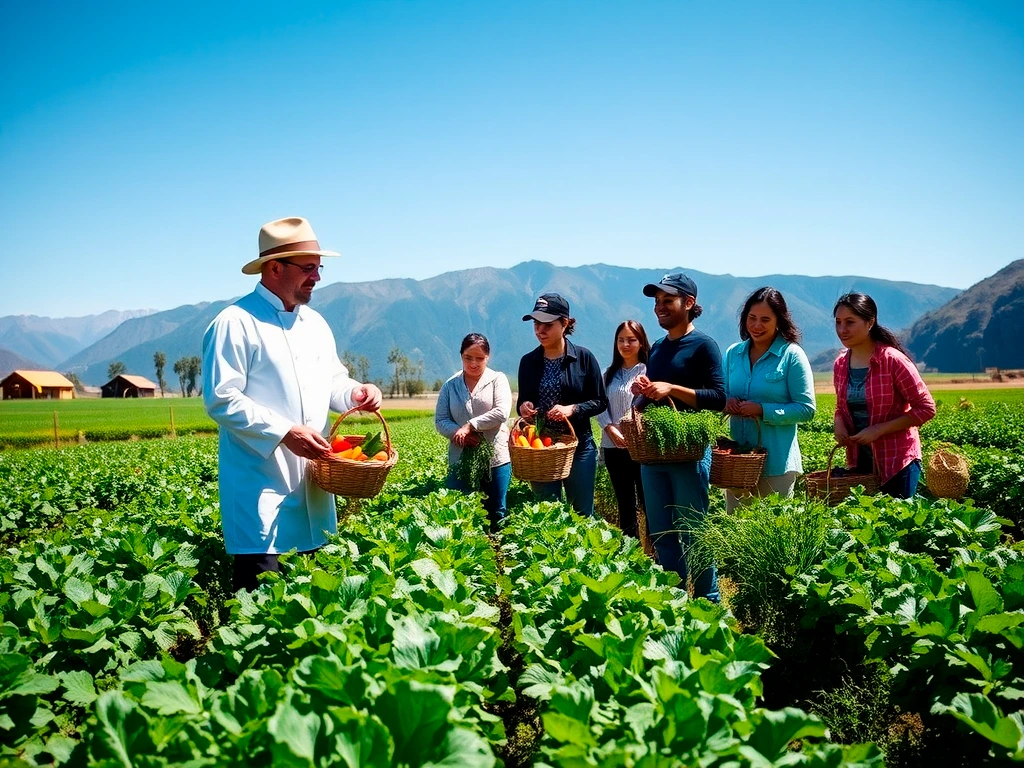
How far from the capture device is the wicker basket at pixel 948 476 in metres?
6.64

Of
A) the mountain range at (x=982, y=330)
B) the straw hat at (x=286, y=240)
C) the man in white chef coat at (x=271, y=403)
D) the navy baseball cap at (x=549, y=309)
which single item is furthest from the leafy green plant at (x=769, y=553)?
the mountain range at (x=982, y=330)

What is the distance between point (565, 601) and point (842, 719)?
4.81 feet

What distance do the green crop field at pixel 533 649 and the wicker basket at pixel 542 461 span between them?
277 millimetres

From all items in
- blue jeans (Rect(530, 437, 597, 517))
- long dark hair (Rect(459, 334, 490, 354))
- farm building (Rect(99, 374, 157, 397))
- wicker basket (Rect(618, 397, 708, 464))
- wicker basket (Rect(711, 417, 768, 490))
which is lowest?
farm building (Rect(99, 374, 157, 397))

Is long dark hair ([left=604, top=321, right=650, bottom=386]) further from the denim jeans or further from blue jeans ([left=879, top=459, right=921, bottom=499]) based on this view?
blue jeans ([left=879, top=459, right=921, bottom=499])

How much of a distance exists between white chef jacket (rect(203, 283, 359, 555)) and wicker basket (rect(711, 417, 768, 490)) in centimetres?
269

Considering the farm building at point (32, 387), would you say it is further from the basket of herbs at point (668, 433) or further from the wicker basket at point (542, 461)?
the basket of herbs at point (668, 433)

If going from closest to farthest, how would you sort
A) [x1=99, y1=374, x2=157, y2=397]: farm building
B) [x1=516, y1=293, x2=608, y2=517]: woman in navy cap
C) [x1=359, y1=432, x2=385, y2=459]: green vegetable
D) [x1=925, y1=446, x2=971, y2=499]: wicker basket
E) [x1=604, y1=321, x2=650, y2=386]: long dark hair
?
[x1=359, y1=432, x2=385, y2=459]: green vegetable → [x1=516, y1=293, x2=608, y2=517]: woman in navy cap → [x1=604, y1=321, x2=650, y2=386]: long dark hair → [x1=925, y1=446, x2=971, y2=499]: wicker basket → [x1=99, y1=374, x2=157, y2=397]: farm building

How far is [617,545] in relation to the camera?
4.00 meters

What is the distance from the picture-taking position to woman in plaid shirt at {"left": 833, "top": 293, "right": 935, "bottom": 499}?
473 centimetres

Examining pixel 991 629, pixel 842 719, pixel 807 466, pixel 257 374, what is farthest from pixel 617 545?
pixel 807 466

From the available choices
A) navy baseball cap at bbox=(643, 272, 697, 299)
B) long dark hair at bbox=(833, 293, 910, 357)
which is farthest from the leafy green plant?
navy baseball cap at bbox=(643, 272, 697, 299)

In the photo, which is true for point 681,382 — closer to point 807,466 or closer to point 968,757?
point 968,757

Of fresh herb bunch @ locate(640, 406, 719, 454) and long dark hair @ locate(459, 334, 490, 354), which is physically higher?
long dark hair @ locate(459, 334, 490, 354)
